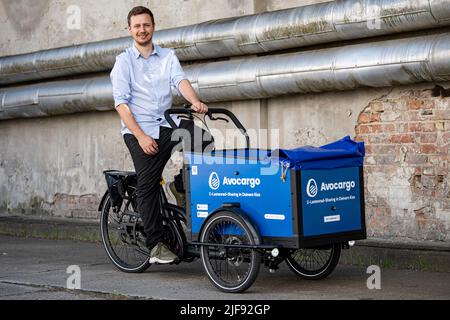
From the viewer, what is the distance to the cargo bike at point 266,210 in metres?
6.54

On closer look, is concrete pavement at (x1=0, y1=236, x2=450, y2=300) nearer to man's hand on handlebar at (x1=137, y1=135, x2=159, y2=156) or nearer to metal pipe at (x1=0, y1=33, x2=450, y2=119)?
man's hand on handlebar at (x1=137, y1=135, x2=159, y2=156)

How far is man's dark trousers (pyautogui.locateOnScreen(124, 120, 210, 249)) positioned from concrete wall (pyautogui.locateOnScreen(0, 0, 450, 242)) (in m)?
1.96

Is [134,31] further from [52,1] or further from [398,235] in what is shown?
[52,1]

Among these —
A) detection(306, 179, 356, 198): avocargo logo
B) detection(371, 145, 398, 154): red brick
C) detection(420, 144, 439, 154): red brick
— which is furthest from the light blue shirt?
detection(420, 144, 439, 154): red brick

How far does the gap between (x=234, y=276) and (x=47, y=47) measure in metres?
6.20

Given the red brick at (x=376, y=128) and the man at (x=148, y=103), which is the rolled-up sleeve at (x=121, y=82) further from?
the red brick at (x=376, y=128)

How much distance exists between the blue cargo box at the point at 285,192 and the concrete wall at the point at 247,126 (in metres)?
1.42

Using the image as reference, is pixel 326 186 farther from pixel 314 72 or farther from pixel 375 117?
pixel 314 72

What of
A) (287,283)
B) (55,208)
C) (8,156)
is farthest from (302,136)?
(8,156)

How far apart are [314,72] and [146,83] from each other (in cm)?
185

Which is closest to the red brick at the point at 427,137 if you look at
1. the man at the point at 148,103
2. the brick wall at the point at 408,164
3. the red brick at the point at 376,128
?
the brick wall at the point at 408,164

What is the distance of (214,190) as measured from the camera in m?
6.97

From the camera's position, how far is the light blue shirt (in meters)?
7.38

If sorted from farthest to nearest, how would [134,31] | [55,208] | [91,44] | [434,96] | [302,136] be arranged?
[55,208] → [91,44] → [302,136] → [434,96] → [134,31]
